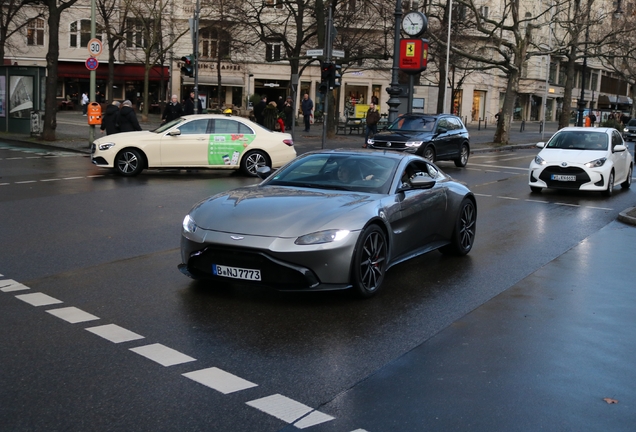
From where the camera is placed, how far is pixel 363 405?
16.2ft

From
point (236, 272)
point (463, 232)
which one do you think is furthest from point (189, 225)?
point (463, 232)

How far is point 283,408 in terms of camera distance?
484 cm

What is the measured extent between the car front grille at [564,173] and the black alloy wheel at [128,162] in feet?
29.7

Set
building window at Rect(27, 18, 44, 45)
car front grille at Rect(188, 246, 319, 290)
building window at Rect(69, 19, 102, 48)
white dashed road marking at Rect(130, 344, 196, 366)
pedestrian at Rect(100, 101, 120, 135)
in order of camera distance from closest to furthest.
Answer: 1. white dashed road marking at Rect(130, 344, 196, 366)
2. car front grille at Rect(188, 246, 319, 290)
3. pedestrian at Rect(100, 101, 120, 135)
4. building window at Rect(27, 18, 44, 45)
5. building window at Rect(69, 19, 102, 48)

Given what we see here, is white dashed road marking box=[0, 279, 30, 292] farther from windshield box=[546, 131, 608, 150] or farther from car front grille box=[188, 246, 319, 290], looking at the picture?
windshield box=[546, 131, 608, 150]

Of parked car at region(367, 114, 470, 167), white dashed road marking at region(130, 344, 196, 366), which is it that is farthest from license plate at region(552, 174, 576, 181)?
white dashed road marking at region(130, 344, 196, 366)

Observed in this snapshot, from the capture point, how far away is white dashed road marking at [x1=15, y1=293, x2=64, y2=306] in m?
7.12

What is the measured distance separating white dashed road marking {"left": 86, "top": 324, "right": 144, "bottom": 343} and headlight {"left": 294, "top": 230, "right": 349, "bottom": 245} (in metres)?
1.62

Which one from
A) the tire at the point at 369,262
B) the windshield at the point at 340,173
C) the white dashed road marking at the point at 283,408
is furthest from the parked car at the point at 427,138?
the white dashed road marking at the point at 283,408

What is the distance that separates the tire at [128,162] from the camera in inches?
736

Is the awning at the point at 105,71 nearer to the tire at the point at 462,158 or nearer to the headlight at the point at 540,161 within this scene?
the tire at the point at 462,158

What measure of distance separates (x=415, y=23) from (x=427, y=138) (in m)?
9.04

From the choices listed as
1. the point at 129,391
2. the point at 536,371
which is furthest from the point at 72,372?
the point at 536,371

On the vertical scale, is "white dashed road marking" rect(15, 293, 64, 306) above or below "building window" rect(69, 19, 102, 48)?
below
